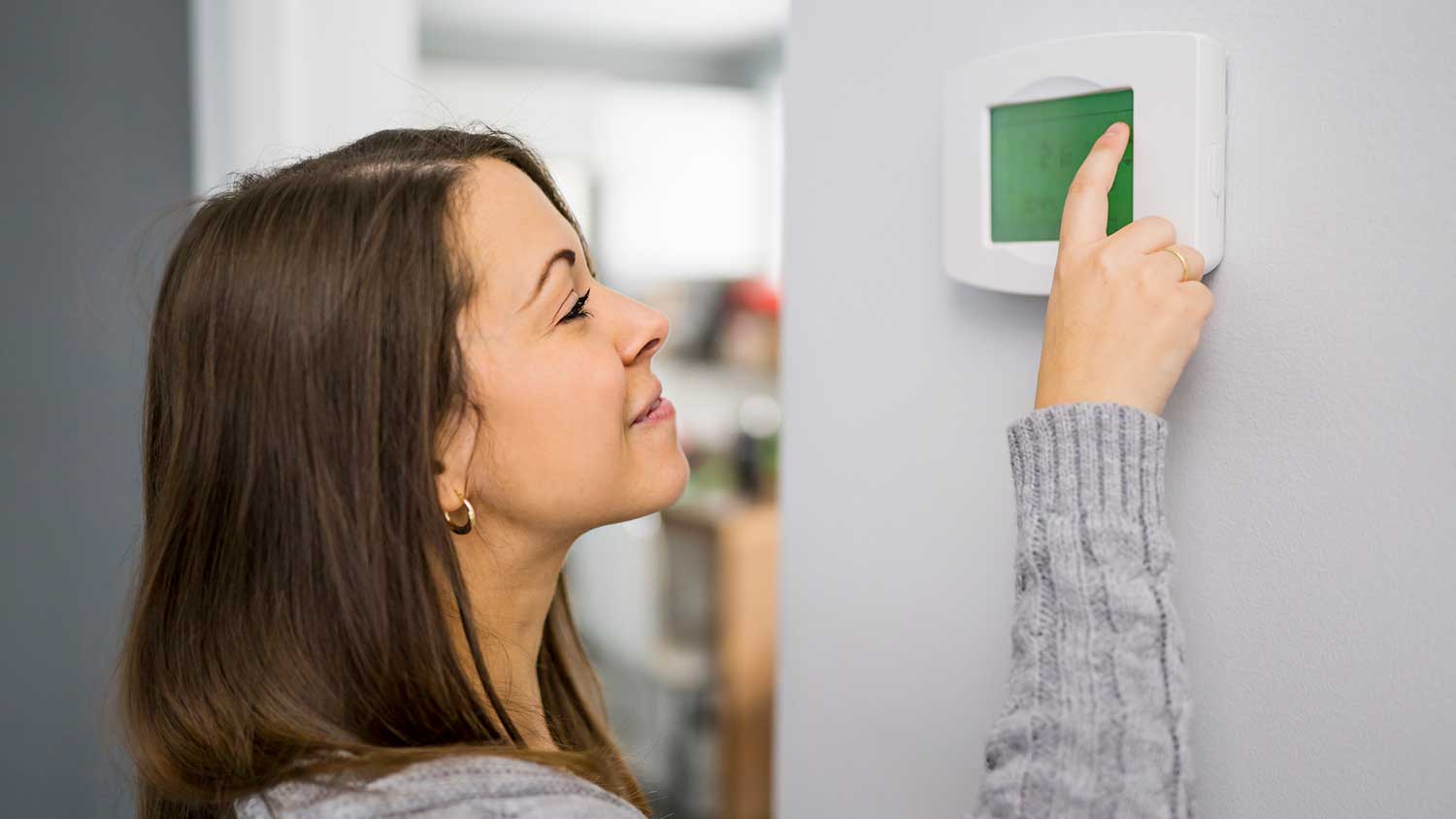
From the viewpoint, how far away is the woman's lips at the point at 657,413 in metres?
0.80

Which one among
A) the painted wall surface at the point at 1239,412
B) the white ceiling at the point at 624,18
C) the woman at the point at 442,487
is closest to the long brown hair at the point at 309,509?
the woman at the point at 442,487

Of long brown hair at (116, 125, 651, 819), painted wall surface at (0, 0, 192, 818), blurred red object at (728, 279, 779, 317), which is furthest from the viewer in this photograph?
blurred red object at (728, 279, 779, 317)

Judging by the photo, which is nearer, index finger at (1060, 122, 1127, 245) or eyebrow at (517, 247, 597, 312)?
index finger at (1060, 122, 1127, 245)

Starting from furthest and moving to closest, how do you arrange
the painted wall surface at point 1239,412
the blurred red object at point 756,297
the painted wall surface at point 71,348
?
the blurred red object at point 756,297 < the painted wall surface at point 71,348 < the painted wall surface at point 1239,412

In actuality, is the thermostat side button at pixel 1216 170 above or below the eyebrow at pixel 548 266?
above

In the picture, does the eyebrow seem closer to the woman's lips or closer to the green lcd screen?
the woman's lips

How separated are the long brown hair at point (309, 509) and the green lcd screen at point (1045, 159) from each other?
347 millimetres

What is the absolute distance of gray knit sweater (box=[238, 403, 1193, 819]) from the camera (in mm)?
542

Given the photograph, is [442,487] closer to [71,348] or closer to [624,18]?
[71,348]

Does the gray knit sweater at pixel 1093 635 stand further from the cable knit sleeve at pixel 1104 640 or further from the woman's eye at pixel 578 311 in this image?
the woman's eye at pixel 578 311

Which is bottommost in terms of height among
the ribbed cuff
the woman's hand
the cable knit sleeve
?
the cable knit sleeve

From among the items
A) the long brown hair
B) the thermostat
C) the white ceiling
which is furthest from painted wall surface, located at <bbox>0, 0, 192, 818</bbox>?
the white ceiling

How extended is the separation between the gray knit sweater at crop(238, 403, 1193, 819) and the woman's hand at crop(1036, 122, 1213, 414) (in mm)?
15

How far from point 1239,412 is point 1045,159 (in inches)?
6.9
